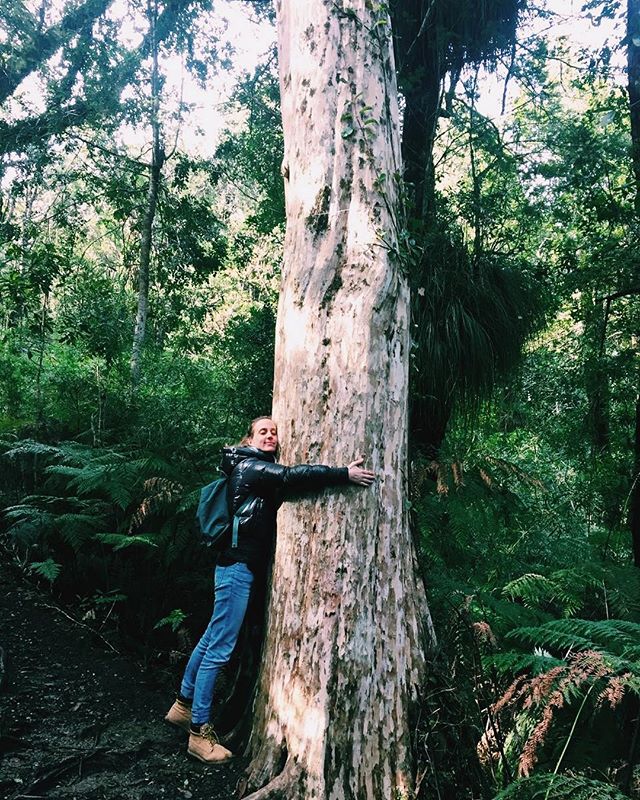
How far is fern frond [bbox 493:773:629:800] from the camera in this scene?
1.92 meters

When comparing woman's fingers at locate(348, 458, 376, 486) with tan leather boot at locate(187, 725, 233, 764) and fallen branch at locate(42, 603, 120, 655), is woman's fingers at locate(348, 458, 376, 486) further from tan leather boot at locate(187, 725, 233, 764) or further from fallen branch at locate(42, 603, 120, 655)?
fallen branch at locate(42, 603, 120, 655)

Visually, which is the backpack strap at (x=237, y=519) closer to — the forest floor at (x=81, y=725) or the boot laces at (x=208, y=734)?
the boot laces at (x=208, y=734)

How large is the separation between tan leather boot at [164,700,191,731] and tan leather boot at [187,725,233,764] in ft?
0.59

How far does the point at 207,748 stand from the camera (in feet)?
9.91

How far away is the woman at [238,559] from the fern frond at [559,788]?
137cm

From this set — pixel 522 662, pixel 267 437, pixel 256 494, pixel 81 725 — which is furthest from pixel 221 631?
pixel 522 662

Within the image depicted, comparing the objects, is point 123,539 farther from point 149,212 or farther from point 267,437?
point 149,212

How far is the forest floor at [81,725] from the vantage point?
2.77m

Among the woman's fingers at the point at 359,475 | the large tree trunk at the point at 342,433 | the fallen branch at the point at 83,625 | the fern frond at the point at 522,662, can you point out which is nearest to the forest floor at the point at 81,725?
the fallen branch at the point at 83,625

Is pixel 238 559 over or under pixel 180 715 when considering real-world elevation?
over

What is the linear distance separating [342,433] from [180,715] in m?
1.83

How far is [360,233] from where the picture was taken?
333 cm

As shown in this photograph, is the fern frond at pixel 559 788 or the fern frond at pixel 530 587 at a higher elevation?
the fern frond at pixel 530 587

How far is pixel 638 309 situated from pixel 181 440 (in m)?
4.84
